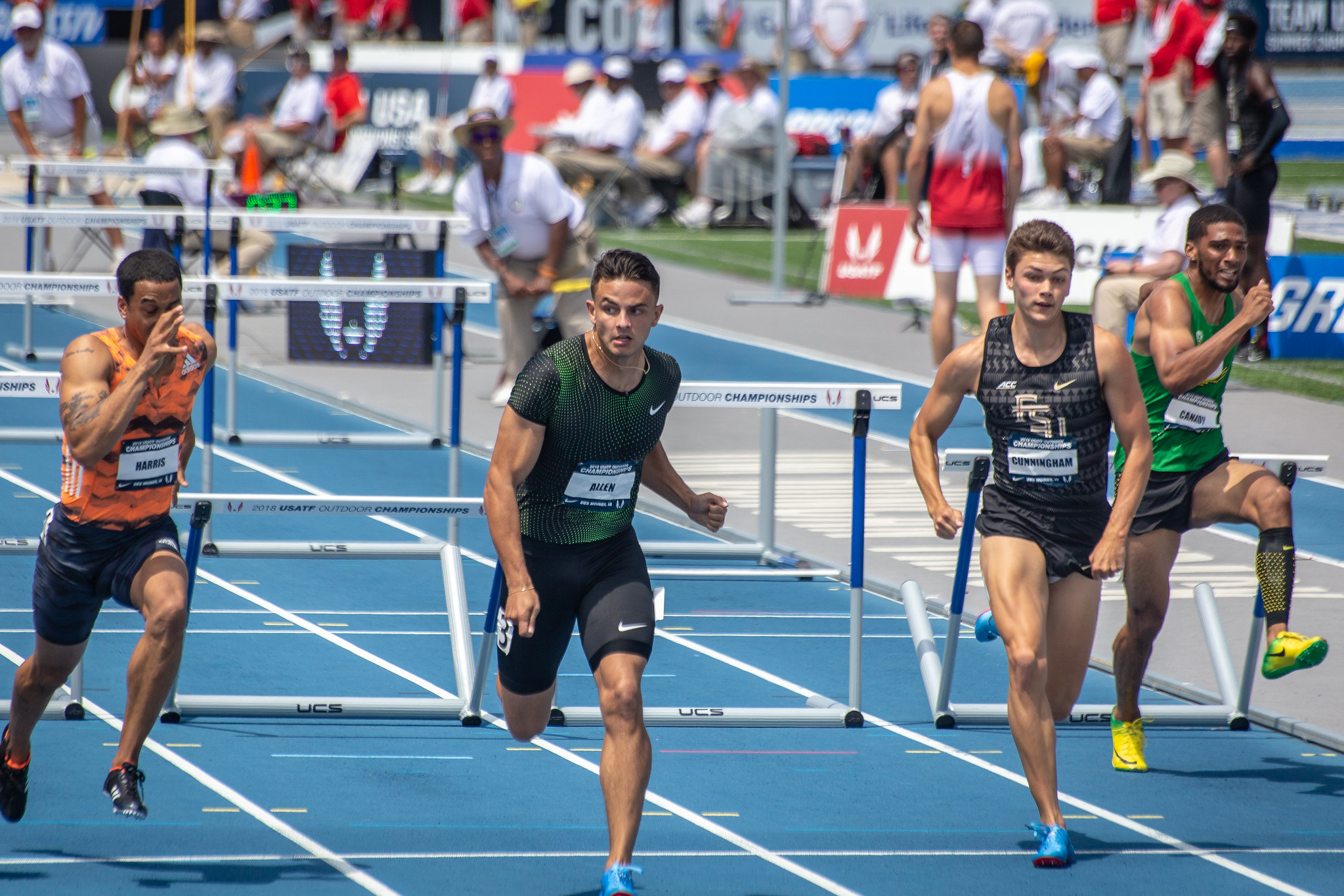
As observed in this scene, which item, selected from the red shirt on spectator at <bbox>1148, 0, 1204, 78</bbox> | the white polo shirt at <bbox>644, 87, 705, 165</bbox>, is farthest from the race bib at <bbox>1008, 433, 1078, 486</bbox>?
the white polo shirt at <bbox>644, 87, 705, 165</bbox>

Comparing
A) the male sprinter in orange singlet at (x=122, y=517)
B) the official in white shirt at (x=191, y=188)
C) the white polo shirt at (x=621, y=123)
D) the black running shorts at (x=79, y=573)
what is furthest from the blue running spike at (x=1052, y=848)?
the white polo shirt at (x=621, y=123)

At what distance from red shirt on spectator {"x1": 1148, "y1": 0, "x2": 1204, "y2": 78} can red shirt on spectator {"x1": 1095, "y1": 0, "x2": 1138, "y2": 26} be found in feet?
14.1

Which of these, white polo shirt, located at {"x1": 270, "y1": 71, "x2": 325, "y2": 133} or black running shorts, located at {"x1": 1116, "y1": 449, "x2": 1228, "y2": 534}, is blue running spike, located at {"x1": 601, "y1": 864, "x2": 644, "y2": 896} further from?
white polo shirt, located at {"x1": 270, "y1": 71, "x2": 325, "y2": 133}

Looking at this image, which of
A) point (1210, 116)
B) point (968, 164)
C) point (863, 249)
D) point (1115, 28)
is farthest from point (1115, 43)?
point (968, 164)

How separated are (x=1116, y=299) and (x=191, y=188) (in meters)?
7.90

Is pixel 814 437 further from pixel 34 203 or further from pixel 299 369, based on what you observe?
pixel 34 203

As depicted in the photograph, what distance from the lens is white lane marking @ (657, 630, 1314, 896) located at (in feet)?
17.3

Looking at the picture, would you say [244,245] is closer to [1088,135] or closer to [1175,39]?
[1175,39]

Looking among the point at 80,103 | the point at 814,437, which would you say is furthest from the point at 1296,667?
the point at 80,103

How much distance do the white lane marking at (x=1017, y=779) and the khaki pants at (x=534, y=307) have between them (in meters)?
4.18

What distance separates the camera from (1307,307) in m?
14.1

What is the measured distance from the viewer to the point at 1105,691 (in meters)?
7.24

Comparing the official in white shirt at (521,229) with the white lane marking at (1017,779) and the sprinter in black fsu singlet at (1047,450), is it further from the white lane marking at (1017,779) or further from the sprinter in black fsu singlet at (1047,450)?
the sprinter in black fsu singlet at (1047,450)

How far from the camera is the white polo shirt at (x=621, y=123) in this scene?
70.4 feet
